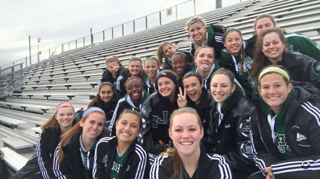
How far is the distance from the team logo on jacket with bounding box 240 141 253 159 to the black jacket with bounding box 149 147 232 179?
0.40 meters

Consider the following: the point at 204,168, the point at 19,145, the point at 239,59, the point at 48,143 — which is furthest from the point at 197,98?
the point at 19,145

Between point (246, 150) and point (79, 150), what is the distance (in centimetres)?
157

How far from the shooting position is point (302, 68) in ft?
6.88

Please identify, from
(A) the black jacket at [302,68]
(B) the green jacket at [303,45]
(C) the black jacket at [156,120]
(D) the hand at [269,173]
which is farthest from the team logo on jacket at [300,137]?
(C) the black jacket at [156,120]

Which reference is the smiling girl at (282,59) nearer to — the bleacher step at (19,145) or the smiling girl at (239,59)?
the smiling girl at (239,59)

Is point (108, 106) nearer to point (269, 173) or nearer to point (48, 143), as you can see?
point (48, 143)

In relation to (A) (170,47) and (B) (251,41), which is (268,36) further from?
(A) (170,47)

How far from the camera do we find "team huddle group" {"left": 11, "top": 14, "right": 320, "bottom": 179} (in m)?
1.58

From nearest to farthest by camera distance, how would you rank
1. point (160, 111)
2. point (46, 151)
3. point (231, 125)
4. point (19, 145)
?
1. point (231, 125)
2. point (46, 151)
3. point (160, 111)
4. point (19, 145)

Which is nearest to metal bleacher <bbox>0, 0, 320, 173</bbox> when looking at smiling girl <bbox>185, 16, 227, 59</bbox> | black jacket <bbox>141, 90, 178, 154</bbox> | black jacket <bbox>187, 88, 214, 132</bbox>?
smiling girl <bbox>185, 16, 227, 59</bbox>

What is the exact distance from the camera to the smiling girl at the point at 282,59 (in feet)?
6.81

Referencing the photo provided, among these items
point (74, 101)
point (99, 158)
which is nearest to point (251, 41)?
point (99, 158)

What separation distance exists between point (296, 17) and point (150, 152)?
16.7 ft

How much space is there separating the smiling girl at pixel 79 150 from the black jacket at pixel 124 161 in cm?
22
